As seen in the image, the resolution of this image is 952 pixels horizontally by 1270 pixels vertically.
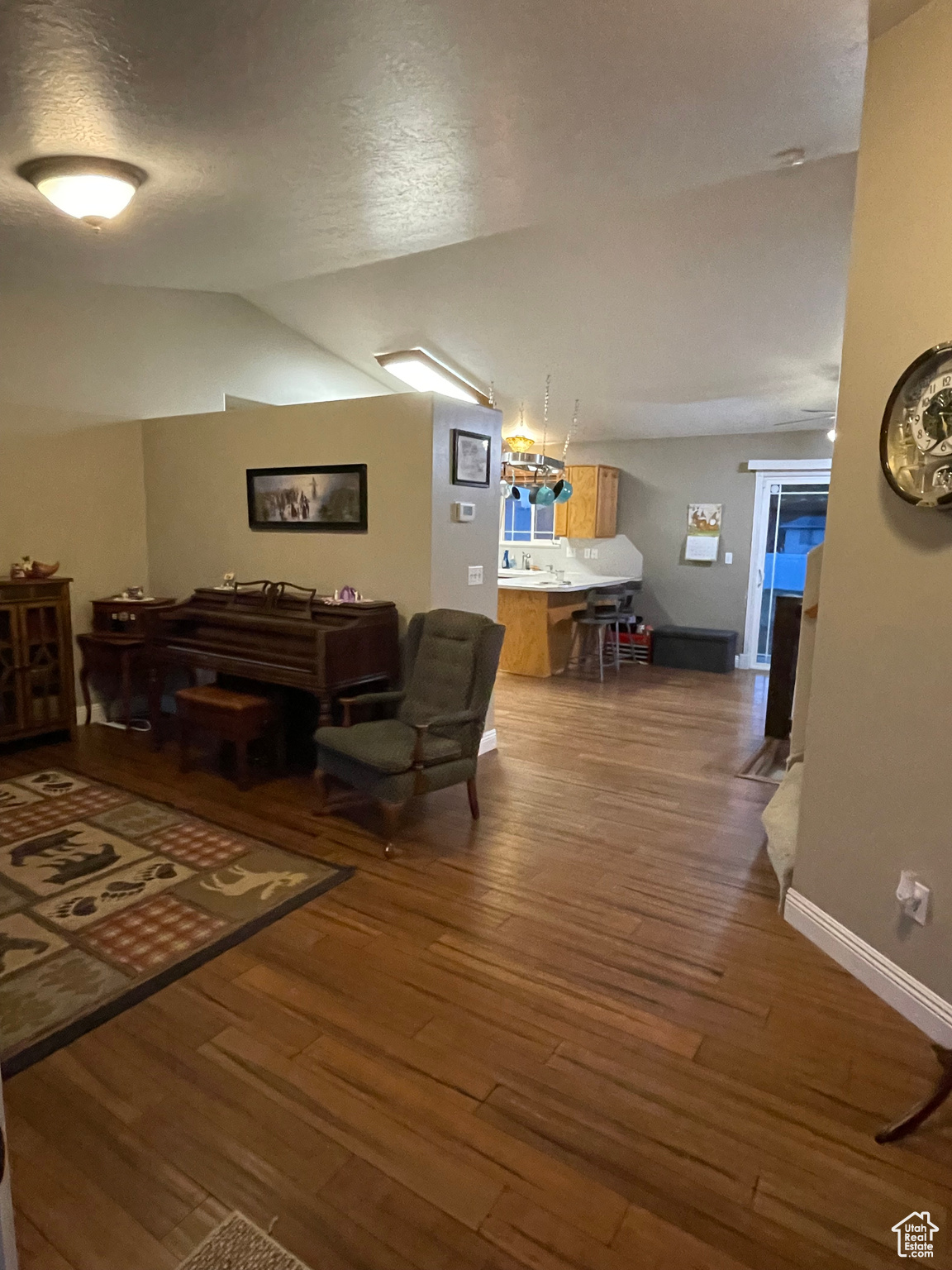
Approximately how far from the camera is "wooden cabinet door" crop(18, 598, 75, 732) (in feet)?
14.6

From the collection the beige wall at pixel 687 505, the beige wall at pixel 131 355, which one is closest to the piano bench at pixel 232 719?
the beige wall at pixel 131 355

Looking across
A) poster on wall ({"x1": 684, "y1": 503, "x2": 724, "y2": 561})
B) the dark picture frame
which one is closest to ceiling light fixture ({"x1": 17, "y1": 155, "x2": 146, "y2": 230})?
the dark picture frame

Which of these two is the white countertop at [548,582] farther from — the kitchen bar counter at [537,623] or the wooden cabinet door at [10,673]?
the wooden cabinet door at [10,673]

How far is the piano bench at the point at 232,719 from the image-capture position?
12.7ft

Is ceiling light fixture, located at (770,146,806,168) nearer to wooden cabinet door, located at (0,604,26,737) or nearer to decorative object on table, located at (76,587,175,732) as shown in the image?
decorative object on table, located at (76,587,175,732)

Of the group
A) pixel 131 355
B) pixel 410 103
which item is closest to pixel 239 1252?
pixel 410 103

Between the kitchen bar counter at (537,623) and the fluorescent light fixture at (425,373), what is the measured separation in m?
1.83

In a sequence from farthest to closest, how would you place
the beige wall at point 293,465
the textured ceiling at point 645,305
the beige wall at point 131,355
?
the beige wall at point 131,355, the beige wall at point 293,465, the textured ceiling at point 645,305

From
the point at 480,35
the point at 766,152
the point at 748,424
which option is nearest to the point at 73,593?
the point at 480,35

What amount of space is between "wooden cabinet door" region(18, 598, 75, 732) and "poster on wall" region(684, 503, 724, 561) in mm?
6013

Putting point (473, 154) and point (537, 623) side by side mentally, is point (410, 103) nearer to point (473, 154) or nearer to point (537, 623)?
point (473, 154)

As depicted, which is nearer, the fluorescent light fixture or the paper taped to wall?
the fluorescent light fixture

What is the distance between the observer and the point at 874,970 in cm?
233

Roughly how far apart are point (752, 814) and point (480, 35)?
346cm
